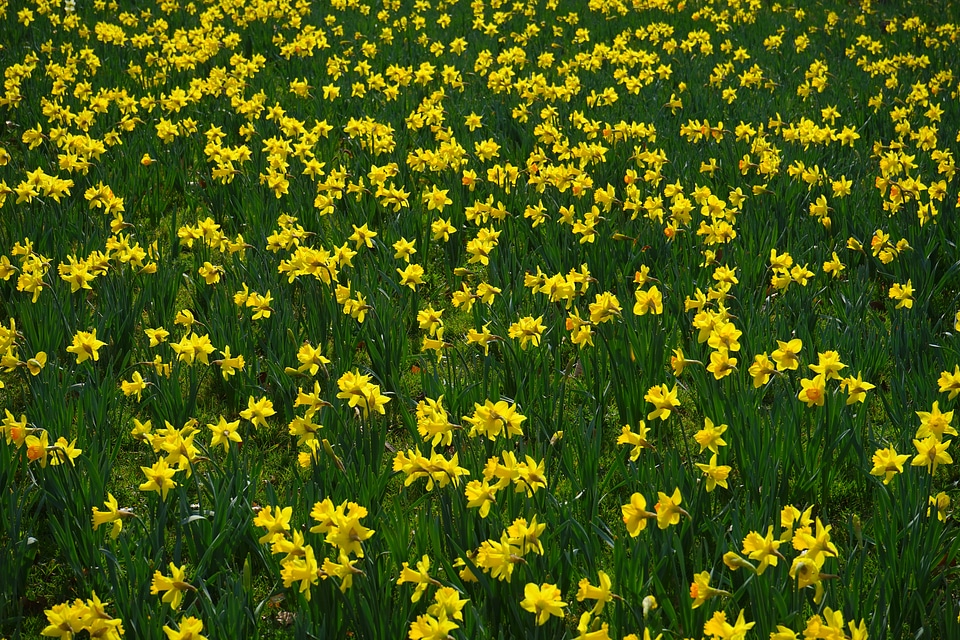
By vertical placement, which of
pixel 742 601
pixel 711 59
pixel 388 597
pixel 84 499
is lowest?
pixel 742 601

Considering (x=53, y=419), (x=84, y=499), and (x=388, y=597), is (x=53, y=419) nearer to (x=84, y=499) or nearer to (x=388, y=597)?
(x=84, y=499)

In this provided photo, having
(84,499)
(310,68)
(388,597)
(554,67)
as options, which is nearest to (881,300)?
(388,597)

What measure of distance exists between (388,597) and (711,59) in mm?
7066

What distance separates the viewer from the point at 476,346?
3295 mm

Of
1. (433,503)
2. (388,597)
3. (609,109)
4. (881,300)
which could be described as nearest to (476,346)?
(433,503)

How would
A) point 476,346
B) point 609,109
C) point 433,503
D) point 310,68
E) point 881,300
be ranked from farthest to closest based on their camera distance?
point 310,68 → point 609,109 → point 881,300 → point 476,346 → point 433,503

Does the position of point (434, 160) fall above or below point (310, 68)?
below

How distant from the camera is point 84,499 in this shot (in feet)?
7.63

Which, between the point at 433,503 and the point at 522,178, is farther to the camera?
the point at 522,178

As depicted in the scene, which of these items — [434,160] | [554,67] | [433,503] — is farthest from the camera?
[554,67]

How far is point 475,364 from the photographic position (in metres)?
3.32

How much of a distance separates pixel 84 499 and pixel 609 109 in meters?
4.72

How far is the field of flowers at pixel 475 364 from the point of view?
200 cm

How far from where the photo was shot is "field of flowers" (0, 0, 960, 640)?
2.00 m
